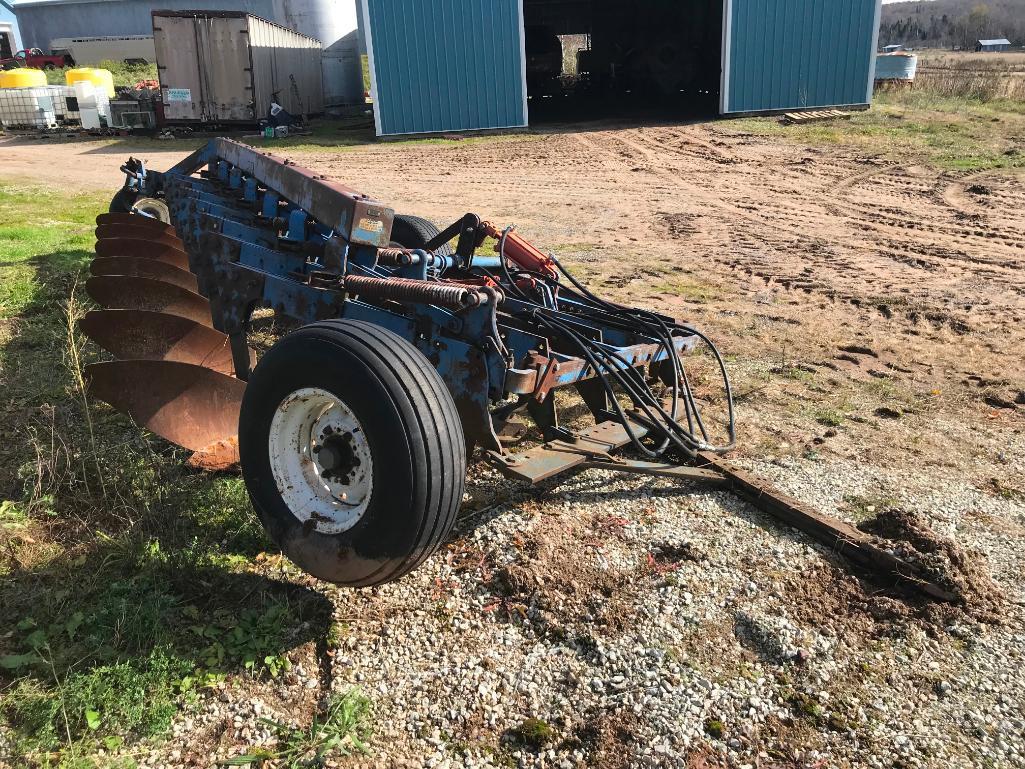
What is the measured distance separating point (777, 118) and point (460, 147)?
294 inches

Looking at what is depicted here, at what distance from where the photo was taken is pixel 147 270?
226 inches

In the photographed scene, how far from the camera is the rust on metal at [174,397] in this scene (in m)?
3.87

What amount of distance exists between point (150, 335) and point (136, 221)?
2379 mm

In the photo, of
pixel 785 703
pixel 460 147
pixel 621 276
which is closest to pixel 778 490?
pixel 785 703

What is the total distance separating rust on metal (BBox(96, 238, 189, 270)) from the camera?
6.08 metres

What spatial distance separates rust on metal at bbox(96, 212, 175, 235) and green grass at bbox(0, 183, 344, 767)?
1.91m

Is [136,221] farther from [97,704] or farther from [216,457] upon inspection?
[97,704]

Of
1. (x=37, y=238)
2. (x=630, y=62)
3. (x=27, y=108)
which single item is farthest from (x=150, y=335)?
(x=630, y=62)

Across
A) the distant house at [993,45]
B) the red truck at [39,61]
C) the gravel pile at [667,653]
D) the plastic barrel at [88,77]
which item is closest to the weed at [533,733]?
the gravel pile at [667,653]

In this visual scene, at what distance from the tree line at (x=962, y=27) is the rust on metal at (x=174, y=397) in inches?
2961

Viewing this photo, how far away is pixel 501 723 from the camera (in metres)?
2.60

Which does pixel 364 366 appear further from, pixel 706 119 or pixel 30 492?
pixel 706 119

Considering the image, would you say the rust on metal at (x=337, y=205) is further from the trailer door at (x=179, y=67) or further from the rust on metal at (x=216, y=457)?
the trailer door at (x=179, y=67)

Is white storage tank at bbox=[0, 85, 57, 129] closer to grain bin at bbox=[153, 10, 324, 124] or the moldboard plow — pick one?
grain bin at bbox=[153, 10, 324, 124]
